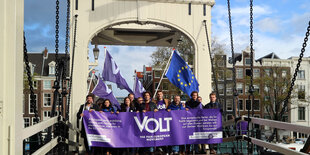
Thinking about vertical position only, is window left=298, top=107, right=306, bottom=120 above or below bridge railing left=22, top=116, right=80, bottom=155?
below

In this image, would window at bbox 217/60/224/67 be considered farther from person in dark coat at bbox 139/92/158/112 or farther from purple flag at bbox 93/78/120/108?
person in dark coat at bbox 139/92/158/112

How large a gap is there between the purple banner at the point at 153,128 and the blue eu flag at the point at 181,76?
101 inches

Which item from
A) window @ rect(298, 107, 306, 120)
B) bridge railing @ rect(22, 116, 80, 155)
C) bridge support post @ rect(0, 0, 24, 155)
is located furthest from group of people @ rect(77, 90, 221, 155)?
window @ rect(298, 107, 306, 120)

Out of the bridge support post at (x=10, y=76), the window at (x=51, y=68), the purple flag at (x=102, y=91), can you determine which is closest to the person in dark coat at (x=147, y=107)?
the purple flag at (x=102, y=91)

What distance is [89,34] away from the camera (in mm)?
10672

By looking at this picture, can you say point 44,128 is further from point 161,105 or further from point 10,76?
point 161,105

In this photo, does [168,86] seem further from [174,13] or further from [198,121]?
[198,121]

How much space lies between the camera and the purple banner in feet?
23.6

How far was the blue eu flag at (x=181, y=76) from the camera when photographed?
32.7 ft

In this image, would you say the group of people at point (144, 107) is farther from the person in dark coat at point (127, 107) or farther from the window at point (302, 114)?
the window at point (302, 114)

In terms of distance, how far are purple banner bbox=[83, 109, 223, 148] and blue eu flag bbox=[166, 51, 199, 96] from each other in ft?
8.38

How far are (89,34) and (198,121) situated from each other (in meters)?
5.09

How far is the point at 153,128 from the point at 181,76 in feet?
10.1

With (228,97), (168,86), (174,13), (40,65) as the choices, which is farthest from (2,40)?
(40,65)
